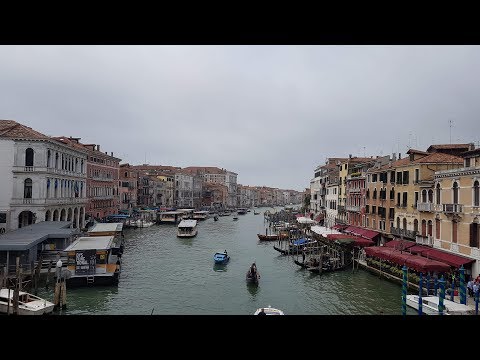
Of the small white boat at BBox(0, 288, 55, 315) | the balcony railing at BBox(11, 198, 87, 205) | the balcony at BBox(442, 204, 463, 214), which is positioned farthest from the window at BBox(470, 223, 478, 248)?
the balcony railing at BBox(11, 198, 87, 205)

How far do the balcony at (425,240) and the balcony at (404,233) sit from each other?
1.85ft

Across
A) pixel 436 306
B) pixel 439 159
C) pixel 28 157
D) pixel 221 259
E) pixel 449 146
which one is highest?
pixel 449 146

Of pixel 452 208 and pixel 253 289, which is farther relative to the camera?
pixel 253 289

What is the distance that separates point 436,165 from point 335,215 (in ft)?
56.4

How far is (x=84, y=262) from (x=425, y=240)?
651 inches

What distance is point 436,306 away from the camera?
14.0 metres

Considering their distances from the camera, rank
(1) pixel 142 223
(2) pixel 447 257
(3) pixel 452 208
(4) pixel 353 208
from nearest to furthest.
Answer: (2) pixel 447 257 → (3) pixel 452 208 → (4) pixel 353 208 → (1) pixel 142 223

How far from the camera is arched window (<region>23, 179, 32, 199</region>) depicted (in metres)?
26.4

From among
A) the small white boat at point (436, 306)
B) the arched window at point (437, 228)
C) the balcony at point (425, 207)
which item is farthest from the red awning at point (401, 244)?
the small white boat at point (436, 306)

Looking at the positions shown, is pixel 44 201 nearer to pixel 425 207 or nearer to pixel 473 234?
pixel 425 207

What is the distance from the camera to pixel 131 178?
56.9 m

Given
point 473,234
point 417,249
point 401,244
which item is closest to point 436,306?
point 473,234
